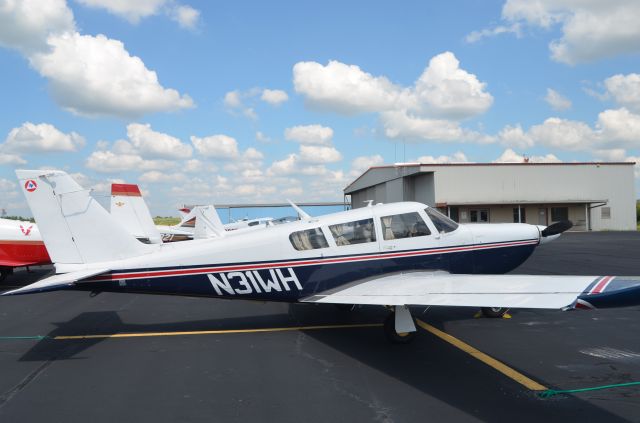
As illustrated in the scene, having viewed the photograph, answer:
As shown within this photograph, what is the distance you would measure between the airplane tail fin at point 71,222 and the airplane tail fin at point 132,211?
9.43 meters

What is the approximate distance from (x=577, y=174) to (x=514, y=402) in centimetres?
4075

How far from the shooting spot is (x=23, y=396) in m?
4.84

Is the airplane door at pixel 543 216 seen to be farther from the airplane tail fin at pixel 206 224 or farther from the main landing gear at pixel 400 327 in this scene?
the main landing gear at pixel 400 327

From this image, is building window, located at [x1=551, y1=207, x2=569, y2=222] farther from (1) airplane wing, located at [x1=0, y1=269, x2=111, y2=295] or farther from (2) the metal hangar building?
(1) airplane wing, located at [x1=0, y1=269, x2=111, y2=295]

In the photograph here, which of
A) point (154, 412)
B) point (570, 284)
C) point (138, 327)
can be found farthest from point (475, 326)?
point (138, 327)

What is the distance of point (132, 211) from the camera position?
1653cm

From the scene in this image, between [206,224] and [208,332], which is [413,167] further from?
[208,332]

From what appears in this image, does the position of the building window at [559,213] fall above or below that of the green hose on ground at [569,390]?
above

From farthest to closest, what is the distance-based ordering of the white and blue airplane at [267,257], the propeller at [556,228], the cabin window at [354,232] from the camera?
the propeller at [556,228] < the cabin window at [354,232] < the white and blue airplane at [267,257]

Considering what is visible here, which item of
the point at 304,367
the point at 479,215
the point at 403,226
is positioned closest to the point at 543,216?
the point at 479,215

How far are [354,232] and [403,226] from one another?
0.82 meters

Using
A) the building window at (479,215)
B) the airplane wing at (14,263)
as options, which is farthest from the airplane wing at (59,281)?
the building window at (479,215)

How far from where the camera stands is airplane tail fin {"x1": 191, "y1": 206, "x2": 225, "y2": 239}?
19.3 metres

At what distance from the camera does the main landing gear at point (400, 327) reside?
6.35 m
